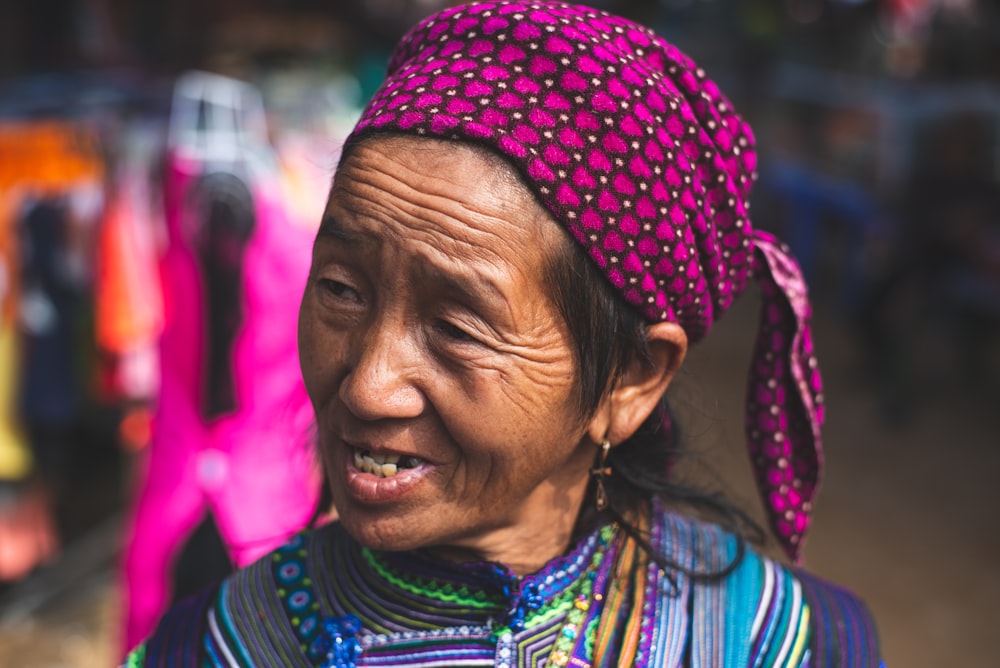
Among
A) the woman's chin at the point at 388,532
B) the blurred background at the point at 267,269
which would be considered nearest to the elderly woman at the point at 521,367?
the woman's chin at the point at 388,532

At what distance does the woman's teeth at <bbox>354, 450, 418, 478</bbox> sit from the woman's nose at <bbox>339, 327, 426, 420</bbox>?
0.07 meters

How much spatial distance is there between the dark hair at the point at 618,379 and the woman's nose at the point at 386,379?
0.59ft

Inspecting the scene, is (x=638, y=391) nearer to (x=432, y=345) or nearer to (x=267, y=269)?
(x=432, y=345)

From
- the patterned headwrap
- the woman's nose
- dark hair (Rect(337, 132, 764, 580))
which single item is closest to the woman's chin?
the woman's nose

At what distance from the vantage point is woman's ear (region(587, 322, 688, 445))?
122cm

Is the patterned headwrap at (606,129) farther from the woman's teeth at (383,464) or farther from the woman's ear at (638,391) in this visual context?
the woman's teeth at (383,464)

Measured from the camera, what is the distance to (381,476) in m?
1.15

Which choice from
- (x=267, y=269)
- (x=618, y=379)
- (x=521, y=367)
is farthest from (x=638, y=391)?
(x=267, y=269)

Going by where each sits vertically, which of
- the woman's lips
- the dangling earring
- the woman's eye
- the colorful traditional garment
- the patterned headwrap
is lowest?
the colorful traditional garment

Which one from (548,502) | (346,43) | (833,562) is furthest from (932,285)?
(346,43)

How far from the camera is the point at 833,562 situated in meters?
4.83

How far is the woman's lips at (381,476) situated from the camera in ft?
3.72

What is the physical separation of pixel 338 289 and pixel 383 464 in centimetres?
22

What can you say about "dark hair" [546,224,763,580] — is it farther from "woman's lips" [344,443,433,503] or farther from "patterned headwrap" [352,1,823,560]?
"woman's lips" [344,443,433,503]
